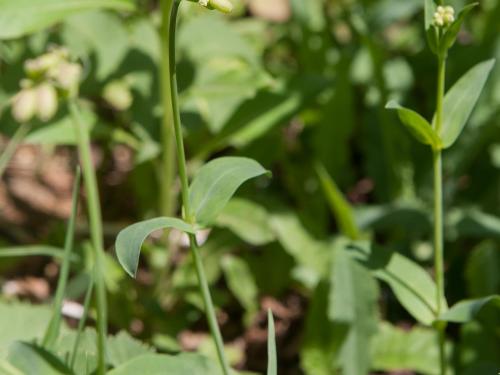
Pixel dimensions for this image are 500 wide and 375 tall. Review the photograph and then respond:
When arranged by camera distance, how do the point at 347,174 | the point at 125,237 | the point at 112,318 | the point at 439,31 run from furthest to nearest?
the point at 347,174 → the point at 112,318 → the point at 439,31 → the point at 125,237

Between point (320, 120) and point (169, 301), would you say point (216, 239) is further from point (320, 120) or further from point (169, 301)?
point (320, 120)

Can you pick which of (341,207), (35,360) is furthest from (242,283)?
(35,360)

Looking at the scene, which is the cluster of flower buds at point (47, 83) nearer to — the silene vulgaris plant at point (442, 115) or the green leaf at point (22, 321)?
the green leaf at point (22, 321)

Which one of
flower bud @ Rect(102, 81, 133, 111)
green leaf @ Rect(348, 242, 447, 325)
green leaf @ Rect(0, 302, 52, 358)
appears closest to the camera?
green leaf @ Rect(348, 242, 447, 325)

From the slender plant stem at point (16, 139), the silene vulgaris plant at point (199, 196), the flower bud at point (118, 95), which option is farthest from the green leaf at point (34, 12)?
the flower bud at point (118, 95)

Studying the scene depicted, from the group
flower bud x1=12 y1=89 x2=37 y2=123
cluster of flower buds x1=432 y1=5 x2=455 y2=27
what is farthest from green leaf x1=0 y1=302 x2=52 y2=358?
cluster of flower buds x1=432 y1=5 x2=455 y2=27

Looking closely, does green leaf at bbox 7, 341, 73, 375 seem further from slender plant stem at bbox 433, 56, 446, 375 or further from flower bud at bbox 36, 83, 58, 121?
slender plant stem at bbox 433, 56, 446, 375

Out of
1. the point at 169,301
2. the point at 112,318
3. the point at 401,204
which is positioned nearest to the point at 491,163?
the point at 401,204
